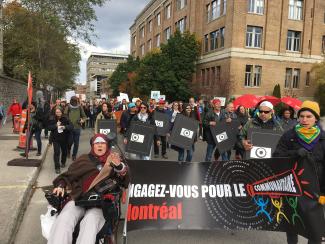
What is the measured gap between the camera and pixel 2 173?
299 inches

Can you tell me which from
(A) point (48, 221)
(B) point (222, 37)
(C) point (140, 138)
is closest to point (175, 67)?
(B) point (222, 37)

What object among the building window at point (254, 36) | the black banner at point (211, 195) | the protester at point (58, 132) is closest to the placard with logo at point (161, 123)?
the protester at point (58, 132)

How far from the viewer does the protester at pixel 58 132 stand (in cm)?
840

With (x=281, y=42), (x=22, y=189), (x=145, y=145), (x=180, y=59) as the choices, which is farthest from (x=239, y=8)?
(x=22, y=189)

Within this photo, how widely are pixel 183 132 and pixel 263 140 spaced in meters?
3.04

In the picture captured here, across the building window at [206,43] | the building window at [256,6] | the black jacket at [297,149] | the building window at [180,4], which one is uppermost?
the building window at [180,4]

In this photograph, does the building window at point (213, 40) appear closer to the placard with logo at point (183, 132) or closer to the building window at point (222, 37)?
the building window at point (222, 37)

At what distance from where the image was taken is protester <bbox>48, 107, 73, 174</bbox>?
840cm

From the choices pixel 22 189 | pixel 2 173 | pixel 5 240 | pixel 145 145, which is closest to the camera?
pixel 5 240

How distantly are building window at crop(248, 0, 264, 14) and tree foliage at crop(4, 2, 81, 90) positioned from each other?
682 inches

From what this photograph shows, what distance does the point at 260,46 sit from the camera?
36000 millimetres

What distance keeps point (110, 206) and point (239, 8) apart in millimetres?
33623

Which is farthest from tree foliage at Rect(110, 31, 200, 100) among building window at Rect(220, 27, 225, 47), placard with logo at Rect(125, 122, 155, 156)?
placard with logo at Rect(125, 122, 155, 156)

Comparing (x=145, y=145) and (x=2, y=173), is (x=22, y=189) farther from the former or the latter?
(x=145, y=145)
